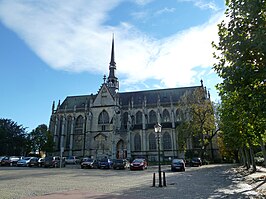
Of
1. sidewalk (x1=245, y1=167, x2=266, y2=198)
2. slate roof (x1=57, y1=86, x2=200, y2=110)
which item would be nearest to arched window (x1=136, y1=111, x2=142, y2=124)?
slate roof (x1=57, y1=86, x2=200, y2=110)

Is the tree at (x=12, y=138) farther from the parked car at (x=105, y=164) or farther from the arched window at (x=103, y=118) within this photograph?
the parked car at (x=105, y=164)

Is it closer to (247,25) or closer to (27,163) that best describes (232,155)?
(27,163)

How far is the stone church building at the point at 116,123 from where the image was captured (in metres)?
55.1

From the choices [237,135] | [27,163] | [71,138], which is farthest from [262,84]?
[71,138]

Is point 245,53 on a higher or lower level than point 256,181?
higher

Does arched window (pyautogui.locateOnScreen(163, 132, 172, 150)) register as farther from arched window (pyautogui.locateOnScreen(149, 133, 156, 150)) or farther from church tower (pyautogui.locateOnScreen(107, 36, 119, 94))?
church tower (pyautogui.locateOnScreen(107, 36, 119, 94))

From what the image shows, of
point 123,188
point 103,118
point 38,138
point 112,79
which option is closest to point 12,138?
point 38,138

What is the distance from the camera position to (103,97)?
2397 inches

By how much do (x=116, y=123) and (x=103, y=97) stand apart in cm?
806

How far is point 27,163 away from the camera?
1578 inches

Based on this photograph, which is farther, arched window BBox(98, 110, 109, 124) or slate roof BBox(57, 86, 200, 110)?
slate roof BBox(57, 86, 200, 110)

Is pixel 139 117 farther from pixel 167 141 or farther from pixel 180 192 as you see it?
pixel 180 192

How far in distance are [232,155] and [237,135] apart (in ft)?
122

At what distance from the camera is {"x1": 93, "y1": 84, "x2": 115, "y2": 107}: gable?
60.1m
